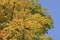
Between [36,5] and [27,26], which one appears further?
[36,5]

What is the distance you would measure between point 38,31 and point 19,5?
1.66 metres

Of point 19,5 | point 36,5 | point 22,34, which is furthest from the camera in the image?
point 36,5

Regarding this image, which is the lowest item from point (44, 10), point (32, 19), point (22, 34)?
point (22, 34)

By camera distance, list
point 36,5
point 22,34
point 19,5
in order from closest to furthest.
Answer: point 22,34 → point 19,5 → point 36,5

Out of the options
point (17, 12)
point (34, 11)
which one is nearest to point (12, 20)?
point (17, 12)

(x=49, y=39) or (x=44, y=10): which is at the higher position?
(x=44, y=10)

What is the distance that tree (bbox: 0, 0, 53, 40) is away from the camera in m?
15.9

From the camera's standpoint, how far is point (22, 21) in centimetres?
1605

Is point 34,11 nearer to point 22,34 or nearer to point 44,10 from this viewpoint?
point 44,10

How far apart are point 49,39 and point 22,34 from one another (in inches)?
Answer: 75.9

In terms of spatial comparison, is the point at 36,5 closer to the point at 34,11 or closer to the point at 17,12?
the point at 34,11

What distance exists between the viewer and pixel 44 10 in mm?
18297

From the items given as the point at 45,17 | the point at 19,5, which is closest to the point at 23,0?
the point at 19,5

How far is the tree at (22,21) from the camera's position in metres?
15.9
